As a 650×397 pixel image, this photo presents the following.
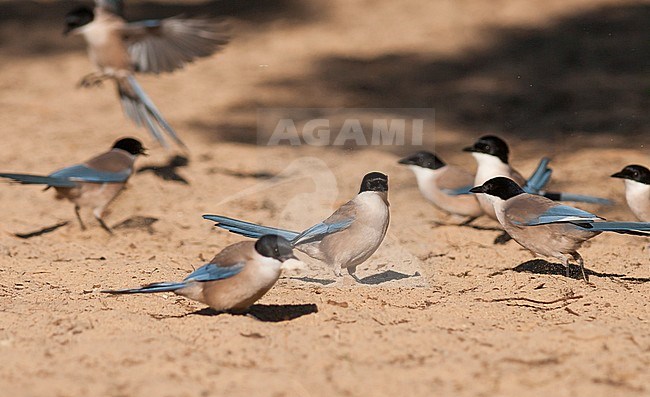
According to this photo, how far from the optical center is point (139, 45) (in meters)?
9.09

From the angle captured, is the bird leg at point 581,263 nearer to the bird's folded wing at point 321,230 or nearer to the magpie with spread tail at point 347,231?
the magpie with spread tail at point 347,231

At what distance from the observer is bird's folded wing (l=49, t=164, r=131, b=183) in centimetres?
724

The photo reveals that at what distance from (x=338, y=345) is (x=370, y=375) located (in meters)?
0.41

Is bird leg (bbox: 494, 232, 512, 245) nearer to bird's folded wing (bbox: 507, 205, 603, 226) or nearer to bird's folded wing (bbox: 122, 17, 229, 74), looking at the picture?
bird's folded wing (bbox: 507, 205, 603, 226)

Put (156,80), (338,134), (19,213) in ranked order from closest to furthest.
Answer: (19,213) → (338,134) → (156,80)

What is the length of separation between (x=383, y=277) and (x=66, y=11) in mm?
10797

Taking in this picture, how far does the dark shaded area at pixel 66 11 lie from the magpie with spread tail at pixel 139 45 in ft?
15.2

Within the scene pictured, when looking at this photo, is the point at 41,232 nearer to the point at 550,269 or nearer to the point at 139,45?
the point at 139,45

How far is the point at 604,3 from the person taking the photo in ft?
47.5

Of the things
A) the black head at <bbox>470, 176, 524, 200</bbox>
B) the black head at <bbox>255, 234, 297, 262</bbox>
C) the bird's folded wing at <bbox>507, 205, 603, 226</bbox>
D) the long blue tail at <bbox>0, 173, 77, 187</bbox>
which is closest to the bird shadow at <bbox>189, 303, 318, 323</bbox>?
the black head at <bbox>255, 234, 297, 262</bbox>

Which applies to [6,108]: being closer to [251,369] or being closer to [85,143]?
[85,143]

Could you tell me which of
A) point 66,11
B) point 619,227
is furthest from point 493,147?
point 66,11

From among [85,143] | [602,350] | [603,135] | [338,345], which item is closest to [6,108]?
[85,143]

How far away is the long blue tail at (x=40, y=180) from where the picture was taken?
6.46m
